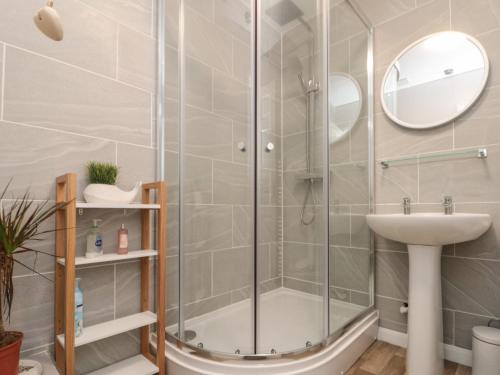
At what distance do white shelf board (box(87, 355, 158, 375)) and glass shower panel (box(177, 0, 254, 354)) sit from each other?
0.65 ft

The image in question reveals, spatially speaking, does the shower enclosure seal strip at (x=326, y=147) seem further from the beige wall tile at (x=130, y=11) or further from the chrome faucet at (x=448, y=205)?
the beige wall tile at (x=130, y=11)

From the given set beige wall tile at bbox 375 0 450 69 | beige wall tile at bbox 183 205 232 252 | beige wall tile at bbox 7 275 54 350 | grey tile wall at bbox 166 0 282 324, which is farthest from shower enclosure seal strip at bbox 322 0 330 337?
beige wall tile at bbox 7 275 54 350

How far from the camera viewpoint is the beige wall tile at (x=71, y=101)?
3.73 ft

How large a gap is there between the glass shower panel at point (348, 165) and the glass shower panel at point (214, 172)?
49cm

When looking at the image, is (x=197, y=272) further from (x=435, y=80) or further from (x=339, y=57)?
(x=435, y=80)

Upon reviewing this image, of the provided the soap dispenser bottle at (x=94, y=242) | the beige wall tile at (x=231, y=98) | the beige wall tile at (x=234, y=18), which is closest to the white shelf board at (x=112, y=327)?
the soap dispenser bottle at (x=94, y=242)

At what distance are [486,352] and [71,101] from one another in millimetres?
2171

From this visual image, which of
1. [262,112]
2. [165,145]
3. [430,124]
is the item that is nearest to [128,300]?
[165,145]

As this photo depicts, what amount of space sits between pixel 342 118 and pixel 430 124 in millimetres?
A: 522

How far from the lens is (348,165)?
5.45ft

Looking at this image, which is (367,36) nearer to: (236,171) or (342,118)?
(342,118)

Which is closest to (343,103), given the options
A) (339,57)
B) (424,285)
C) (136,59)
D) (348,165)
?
(339,57)

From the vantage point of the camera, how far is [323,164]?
1466 millimetres

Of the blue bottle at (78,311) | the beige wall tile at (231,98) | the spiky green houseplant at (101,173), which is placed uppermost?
the beige wall tile at (231,98)
